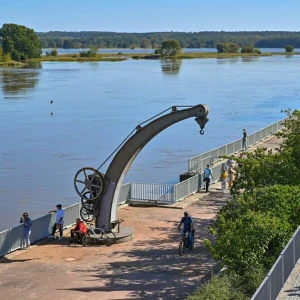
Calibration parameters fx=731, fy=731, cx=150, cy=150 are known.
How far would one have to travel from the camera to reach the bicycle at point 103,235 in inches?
868

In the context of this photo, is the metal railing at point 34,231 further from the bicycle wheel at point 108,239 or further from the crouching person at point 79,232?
the bicycle wheel at point 108,239

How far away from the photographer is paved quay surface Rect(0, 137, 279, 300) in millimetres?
17719

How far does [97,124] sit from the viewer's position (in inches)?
2477

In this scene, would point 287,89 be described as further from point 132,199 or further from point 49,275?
point 49,275

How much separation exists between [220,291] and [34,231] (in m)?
9.33

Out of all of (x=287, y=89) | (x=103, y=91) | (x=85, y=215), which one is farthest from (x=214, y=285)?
(x=287, y=89)

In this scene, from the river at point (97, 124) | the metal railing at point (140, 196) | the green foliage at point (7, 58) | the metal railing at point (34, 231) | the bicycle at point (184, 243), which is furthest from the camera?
the green foliage at point (7, 58)

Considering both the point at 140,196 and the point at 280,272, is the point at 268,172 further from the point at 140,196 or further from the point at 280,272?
the point at 140,196

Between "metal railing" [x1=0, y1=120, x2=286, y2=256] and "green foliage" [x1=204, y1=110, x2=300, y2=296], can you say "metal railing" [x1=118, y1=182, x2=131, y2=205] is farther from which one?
"green foliage" [x1=204, y1=110, x2=300, y2=296]

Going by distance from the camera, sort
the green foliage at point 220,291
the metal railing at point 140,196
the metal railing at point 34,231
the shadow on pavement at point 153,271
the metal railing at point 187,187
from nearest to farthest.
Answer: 1. the green foliage at point 220,291
2. the shadow on pavement at point 153,271
3. the metal railing at point 34,231
4. the metal railing at point 140,196
5. the metal railing at point 187,187

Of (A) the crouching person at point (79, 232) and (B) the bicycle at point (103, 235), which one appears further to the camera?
(B) the bicycle at point (103, 235)

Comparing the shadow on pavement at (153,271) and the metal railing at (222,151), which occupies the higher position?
the metal railing at (222,151)

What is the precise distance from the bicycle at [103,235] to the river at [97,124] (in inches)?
266

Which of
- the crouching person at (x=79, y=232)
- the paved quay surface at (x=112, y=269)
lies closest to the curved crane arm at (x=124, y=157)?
the crouching person at (x=79, y=232)
